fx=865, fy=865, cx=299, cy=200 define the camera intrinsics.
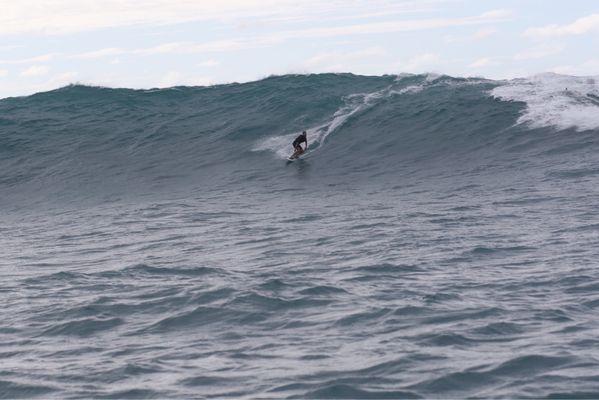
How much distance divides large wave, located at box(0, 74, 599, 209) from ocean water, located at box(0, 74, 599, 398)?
133 mm

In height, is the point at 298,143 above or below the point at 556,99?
below

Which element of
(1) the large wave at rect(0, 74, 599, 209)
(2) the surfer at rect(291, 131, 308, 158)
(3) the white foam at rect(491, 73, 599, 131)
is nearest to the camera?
(1) the large wave at rect(0, 74, 599, 209)

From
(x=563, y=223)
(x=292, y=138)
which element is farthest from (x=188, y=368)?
(x=292, y=138)

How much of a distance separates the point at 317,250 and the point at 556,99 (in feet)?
52.5

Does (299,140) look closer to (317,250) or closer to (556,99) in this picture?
(556,99)

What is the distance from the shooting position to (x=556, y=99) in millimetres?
28438

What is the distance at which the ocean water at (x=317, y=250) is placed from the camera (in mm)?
9320

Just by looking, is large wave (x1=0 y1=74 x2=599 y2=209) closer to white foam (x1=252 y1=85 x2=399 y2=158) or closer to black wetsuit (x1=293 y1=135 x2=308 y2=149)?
white foam (x1=252 y1=85 x2=399 y2=158)

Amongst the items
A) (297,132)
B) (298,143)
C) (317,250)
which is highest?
(297,132)

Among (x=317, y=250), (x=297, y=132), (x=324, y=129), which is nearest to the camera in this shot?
(x=317, y=250)

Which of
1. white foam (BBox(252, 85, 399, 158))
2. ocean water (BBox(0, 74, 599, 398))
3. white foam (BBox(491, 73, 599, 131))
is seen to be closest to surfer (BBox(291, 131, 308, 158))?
ocean water (BBox(0, 74, 599, 398))

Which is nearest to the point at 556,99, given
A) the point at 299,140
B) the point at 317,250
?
the point at 299,140

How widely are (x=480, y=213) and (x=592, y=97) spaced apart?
12590 mm

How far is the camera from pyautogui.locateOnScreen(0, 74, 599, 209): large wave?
24.6 metres
